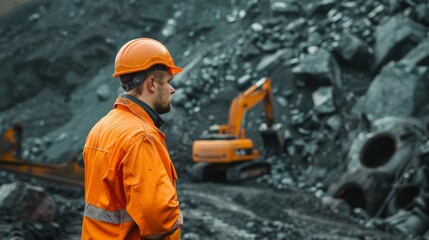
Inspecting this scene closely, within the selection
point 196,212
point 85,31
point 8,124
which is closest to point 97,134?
point 196,212

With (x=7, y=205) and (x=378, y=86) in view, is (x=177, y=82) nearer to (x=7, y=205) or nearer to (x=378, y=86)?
(x=378, y=86)

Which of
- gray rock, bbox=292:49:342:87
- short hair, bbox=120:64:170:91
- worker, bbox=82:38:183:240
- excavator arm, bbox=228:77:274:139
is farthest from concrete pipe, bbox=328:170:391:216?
short hair, bbox=120:64:170:91

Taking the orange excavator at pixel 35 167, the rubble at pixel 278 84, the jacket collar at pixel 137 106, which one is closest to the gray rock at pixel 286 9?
the rubble at pixel 278 84

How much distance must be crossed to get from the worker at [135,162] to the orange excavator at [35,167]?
799 centimetres

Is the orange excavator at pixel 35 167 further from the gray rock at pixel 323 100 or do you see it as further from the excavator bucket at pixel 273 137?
the gray rock at pixel 323 100

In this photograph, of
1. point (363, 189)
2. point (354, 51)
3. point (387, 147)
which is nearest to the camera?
point (363, 189)

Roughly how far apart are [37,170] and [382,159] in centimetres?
719

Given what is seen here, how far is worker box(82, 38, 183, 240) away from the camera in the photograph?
1.76 m

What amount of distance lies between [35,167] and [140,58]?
902cm

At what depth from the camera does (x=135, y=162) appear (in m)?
1.78

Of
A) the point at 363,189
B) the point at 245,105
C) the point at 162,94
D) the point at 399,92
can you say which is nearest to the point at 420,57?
the point at 399,92

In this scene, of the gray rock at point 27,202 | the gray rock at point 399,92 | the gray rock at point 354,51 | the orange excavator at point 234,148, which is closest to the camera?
the gray rock at point 27,202

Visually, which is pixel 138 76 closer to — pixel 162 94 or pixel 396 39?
pixel 162 94

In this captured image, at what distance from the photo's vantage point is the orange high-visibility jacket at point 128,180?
69.1 inches
